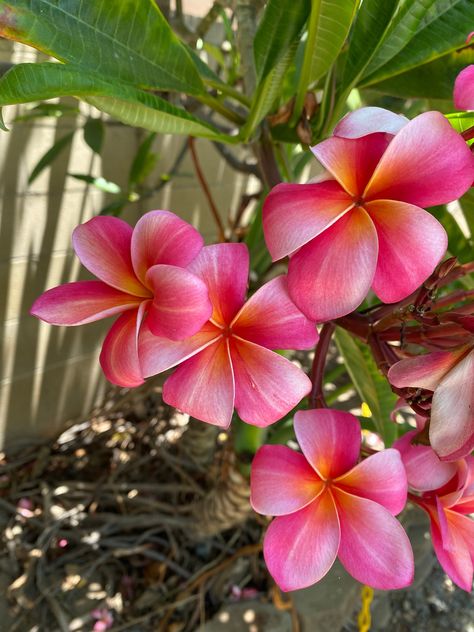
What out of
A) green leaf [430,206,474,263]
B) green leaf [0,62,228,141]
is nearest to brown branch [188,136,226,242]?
green leaf [430,206,474,263]

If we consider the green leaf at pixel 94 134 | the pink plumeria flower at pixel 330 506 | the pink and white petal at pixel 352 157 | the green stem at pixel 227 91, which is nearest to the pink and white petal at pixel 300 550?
the pink plumeria flower at pixel 330 506

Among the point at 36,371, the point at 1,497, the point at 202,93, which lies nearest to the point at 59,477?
the point at 1,497

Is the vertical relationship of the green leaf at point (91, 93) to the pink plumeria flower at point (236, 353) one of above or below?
above

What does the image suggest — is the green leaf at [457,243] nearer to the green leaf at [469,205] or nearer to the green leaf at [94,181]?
the green leaf at [469,205]

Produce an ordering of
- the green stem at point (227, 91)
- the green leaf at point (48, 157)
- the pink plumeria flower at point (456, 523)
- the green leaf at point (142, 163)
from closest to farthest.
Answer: the pink plumeria flower at point (456, 523), the green stem at point (227, 91), the green leaf at point (48, 157), the green leaf at point (142, 163)

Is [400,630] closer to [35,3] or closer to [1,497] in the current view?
[1,497]

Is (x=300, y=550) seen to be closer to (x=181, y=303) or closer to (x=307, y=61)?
(x=181, y=303)

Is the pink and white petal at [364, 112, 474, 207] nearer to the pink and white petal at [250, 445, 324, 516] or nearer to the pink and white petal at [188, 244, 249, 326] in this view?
the pink and white petal at [188, 244, 249, 326]
